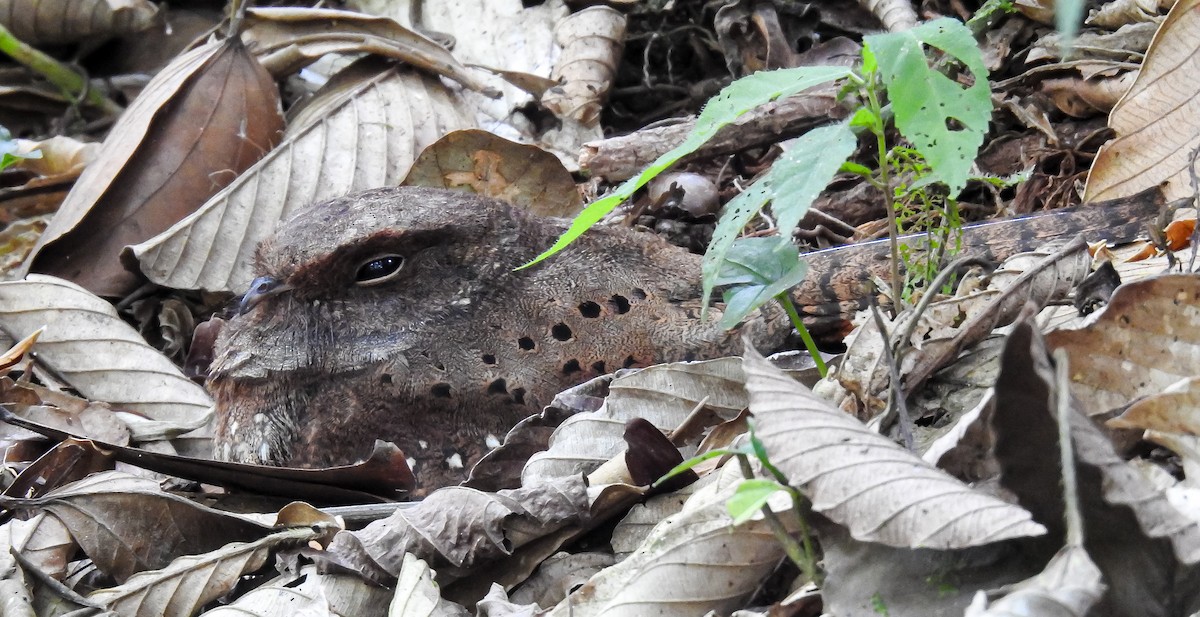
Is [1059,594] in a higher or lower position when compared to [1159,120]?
higher

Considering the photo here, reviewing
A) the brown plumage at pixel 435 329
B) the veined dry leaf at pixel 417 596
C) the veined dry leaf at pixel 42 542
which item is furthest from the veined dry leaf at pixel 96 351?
the veined dry leaf at pixel 417 596

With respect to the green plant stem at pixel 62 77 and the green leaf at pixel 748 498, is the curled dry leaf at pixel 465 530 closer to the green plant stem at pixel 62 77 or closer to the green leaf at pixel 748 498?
the green leaf at pixel 748 498

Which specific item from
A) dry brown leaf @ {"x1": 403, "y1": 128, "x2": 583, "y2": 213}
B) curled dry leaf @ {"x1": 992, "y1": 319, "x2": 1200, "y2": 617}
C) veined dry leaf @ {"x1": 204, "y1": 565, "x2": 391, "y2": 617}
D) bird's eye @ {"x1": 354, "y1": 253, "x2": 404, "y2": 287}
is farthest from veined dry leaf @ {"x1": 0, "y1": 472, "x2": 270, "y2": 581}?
dry brown leaf @ {"x1": 403, "y1": 128, "x2": 583, "y2": 213}

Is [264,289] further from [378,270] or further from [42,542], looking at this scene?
[42,542]

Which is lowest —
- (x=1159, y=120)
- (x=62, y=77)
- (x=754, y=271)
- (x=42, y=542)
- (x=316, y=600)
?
(x=62, y=77)

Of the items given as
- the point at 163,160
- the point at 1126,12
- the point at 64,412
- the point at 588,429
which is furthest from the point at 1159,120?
the point at 163,160

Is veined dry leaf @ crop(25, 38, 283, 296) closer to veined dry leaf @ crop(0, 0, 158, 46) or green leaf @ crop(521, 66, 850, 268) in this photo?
veined dry leaf @ crop(0, 0, 158, 46)

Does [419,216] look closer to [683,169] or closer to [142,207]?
[683,169]
